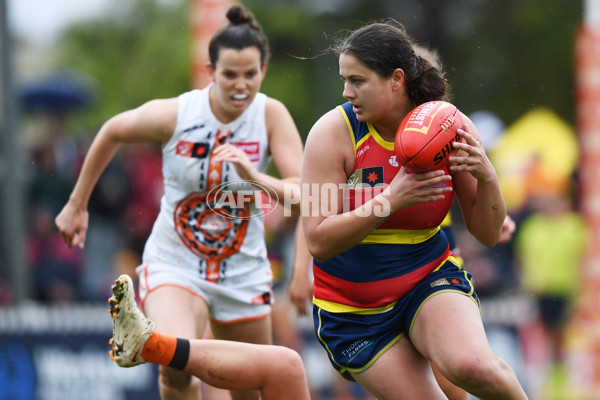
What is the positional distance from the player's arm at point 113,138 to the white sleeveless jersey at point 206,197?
7 centimetres

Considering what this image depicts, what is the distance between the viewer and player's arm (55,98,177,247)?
4871 mm

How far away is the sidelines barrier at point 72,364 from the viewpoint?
8.73 m

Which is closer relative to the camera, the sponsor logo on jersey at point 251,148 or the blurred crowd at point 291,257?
the sponsor logo on jersey at point 251,148

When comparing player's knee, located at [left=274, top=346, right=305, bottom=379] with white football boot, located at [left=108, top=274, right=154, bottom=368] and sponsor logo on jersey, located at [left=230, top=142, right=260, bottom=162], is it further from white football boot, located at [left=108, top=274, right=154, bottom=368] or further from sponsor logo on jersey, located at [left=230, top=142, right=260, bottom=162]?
sponsor logo on jersey, located at [left=230, top=142, right=260, bottom=162]

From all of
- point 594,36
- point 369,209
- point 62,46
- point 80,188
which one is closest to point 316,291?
point 369,209

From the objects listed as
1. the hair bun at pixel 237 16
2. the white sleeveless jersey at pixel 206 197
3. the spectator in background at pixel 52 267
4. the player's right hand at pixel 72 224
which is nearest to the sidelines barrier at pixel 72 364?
the spectator in background at pixel 52 267

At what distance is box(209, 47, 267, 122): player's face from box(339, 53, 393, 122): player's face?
41.0 inches

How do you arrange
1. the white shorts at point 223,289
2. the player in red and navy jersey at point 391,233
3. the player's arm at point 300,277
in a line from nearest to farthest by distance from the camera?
the player in red and navy jersey at point 391,233 → the white shorts at point 223,289 → the player's arm at point 300,277

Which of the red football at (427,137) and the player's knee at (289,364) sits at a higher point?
the red football at (427,137)

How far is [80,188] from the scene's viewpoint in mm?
5176

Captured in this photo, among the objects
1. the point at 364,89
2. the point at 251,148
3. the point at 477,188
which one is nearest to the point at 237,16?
the point at 251,148

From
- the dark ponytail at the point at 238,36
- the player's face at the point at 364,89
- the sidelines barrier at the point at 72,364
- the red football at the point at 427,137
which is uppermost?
the dark ponytail at the point at 238,36

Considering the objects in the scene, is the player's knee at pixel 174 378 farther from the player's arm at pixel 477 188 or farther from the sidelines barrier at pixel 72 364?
the sidelines barrier at pixel 72 364

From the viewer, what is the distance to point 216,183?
4.89 metres
